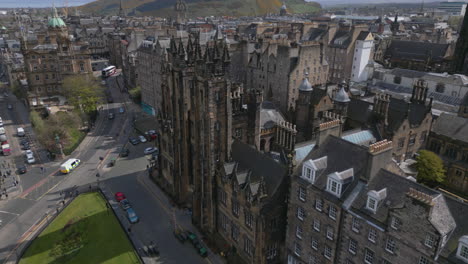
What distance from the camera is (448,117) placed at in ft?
202

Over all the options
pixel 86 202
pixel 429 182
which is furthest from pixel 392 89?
pixel 86 202

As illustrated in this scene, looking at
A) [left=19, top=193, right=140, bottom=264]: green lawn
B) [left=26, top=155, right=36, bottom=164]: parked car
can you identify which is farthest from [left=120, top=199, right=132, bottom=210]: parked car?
[left=26, top=155, right=36, bottom=164]: parked car

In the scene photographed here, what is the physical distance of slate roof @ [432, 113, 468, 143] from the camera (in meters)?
58.1

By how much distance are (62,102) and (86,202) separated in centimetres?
5793

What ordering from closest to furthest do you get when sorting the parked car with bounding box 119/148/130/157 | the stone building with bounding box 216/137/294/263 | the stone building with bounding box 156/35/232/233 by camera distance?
the stone building with bounding box 216/137/294/263 < the stone building with bounding box 156/35/232/233 < the parked car with bounding box 119/148/130/157

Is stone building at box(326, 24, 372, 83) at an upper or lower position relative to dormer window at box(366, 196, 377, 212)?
upper

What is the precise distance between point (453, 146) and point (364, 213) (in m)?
39.2

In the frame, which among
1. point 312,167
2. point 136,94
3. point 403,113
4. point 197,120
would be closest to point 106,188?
point 197,120

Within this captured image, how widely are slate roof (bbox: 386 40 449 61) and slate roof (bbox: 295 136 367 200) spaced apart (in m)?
94.3

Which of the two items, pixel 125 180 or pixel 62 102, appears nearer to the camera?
pixel 125 180

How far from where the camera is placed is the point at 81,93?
319 ft

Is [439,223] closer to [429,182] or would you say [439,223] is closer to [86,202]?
[429,182]

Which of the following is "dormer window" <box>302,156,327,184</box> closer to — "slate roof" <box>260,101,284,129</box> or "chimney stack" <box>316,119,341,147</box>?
"chimney stack" <box>316,119,341,147</box>

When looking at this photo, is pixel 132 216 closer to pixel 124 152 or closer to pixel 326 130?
pixel 124 152
